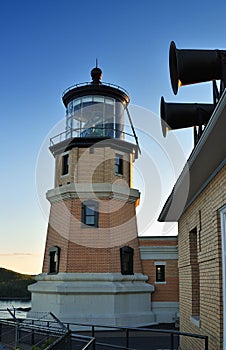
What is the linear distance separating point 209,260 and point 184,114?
2.42m

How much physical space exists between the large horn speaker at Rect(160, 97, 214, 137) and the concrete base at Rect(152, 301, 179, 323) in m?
14.4

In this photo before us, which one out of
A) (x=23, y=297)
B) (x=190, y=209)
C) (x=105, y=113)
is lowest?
(x=23, y=297)

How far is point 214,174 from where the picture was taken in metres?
6.78

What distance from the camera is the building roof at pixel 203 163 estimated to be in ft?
15.9

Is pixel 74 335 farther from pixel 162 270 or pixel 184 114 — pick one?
pixel 162 270

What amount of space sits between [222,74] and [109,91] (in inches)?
567

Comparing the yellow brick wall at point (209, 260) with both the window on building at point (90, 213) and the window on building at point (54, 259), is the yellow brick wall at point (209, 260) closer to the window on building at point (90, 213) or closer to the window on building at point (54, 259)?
the window on building at point (90, 213)

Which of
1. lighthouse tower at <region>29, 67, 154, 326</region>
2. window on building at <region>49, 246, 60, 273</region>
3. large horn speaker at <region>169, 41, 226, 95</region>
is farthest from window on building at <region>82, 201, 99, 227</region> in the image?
large horn speaker at <region>169, 41, 226, 95</region>

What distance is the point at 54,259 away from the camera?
19.8m

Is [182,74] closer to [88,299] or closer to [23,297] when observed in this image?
[88,299]

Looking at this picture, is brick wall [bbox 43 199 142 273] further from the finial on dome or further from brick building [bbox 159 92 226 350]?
brick building [bbox 159 92 226 350]

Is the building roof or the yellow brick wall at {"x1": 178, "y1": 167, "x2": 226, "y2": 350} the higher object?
the building roof

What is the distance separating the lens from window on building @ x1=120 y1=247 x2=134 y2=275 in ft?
64.5

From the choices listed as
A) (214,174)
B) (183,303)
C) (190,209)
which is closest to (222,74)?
(214,174)
